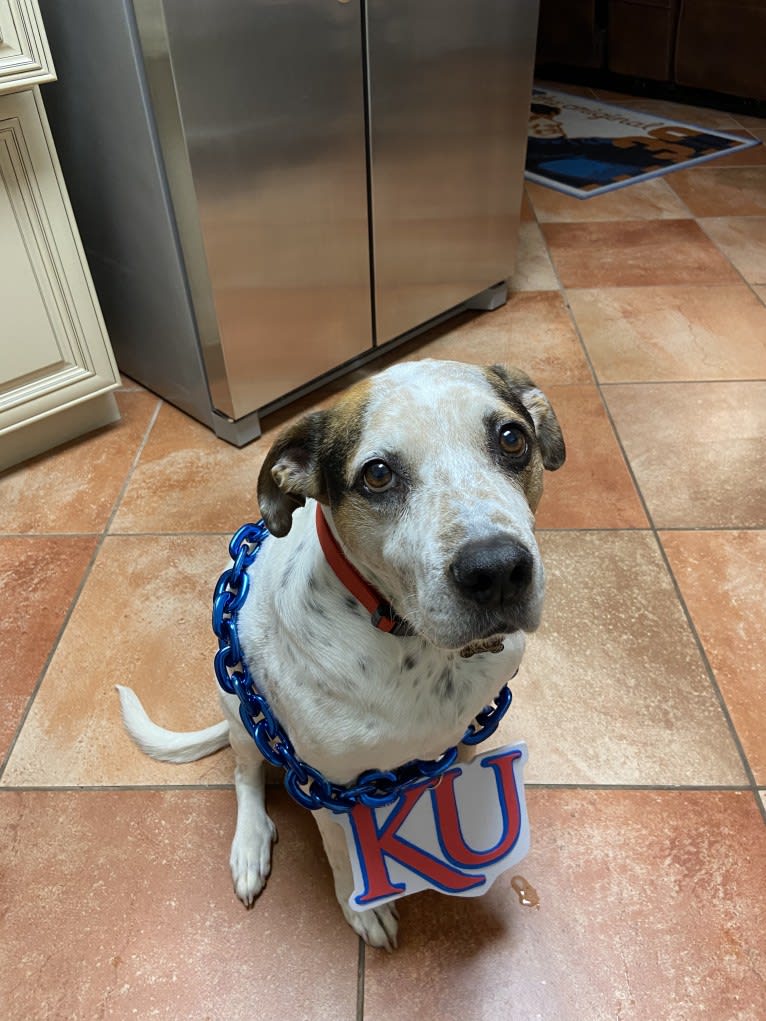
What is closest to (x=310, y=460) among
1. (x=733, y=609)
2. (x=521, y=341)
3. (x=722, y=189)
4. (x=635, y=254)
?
(x=733, y=609)

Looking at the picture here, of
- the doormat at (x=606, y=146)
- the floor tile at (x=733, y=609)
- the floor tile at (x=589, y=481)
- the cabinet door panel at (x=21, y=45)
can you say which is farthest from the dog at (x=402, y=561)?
the doormat at (x=606, y=146)

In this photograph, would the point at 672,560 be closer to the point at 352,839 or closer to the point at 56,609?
the point at 352,839

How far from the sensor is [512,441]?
102 cm

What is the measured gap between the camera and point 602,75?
5.70 meters

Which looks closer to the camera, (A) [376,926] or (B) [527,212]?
(A) [376,926]

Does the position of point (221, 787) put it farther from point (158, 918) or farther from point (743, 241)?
point (743, 241)

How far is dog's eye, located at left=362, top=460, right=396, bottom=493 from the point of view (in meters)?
0.97

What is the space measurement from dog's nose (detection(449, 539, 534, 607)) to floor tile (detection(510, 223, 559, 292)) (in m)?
2.52

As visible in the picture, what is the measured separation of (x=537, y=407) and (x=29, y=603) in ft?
4.50

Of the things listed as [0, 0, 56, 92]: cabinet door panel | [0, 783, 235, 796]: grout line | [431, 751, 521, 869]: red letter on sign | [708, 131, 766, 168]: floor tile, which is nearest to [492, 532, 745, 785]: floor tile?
[431, 751, 521, 869]: red letter on sign

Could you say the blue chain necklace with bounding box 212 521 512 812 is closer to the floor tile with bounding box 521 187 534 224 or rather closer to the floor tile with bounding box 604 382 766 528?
the floor tile with bounding box 604 382 766 528

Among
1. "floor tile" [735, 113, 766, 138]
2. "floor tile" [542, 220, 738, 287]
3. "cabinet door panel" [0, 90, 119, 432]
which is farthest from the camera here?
"floor tile" [735, 113, 766, 138]

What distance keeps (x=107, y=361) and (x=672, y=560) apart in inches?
67.3

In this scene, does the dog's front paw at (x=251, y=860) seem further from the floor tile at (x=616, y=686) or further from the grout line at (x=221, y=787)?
the floor tile at (x=616, y=686)
